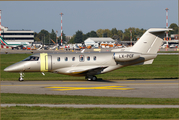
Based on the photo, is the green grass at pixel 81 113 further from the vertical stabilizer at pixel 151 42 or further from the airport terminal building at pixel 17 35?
the airport terminal building at pixel 17 35

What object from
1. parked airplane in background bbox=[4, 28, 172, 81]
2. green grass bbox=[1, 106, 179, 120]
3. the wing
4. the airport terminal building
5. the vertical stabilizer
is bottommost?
green grass bbox=[1, 106, 179, 120]

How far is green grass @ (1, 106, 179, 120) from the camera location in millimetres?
11891

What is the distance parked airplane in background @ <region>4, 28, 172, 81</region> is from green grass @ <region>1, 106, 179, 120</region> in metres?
12.3

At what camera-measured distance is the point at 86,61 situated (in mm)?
26500

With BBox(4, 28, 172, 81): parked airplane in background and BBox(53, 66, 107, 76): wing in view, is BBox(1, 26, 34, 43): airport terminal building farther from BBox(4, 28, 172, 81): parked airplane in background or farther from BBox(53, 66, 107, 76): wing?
BBox(53, 66, 107, 76): wing

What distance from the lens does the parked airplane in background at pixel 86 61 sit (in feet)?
85.3

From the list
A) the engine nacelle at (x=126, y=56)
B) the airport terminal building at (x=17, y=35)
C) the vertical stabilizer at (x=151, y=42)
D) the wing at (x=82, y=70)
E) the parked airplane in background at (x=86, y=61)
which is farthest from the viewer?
the airport terminal building at (x=17, y=35)

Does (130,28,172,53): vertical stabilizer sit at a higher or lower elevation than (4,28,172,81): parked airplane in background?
higher

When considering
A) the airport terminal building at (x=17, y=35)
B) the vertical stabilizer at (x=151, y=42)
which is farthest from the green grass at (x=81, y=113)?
the airport terminal building at (x=17, y=35)

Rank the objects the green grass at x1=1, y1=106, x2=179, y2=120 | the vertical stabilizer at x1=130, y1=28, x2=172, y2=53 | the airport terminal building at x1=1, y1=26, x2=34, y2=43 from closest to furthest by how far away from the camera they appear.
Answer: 1. the green grass at x1=1, y1=106, x2=179, y2=120
2. the vertical stabilizer at x1=130, y1=28, x2=172, y2=53
3. the airport terminal building at x1=1, y1=26, x2=34, y2=43

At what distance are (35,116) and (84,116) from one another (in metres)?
2.28

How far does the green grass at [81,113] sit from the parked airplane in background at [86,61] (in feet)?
40.5

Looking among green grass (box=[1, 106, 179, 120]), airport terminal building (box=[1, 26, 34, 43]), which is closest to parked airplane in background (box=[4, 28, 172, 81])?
green grass (box=[1, 106, 179, 120])

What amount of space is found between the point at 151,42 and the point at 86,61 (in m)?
7.27
